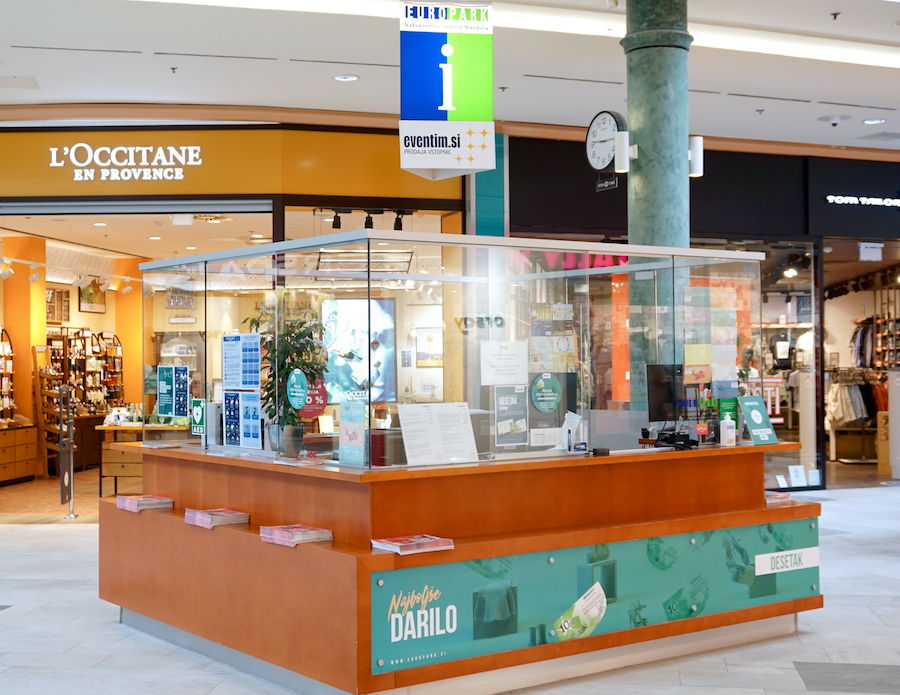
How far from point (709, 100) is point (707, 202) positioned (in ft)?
5.40

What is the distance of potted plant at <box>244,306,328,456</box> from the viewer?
4.39 metres

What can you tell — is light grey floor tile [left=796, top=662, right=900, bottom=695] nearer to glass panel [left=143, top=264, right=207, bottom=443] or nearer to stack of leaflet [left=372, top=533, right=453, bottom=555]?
stack of leaflet [left=372, top=533, right=453, bottom=555]

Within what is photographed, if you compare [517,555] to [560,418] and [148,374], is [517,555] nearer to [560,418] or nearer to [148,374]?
[560,418]

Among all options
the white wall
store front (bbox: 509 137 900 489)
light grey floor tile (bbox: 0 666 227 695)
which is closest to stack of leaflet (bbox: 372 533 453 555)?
light grey floor tile (bbox: 0 666 227 695)

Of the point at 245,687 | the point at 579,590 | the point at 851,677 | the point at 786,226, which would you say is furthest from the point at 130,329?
the point at 851,677

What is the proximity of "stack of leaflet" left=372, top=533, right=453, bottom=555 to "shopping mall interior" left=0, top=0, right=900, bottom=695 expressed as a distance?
19 mm

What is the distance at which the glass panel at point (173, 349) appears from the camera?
203 inches

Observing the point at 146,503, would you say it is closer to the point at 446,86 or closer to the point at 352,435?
the point at 352,435

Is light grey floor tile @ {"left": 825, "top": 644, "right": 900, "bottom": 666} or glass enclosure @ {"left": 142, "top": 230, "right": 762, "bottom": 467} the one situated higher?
glass enclosure @ {"left": 142, "top": 230, "right": 762, "bottom": 467}

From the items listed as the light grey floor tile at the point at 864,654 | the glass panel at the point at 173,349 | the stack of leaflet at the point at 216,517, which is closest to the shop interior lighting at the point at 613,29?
the glass panel at the point at 173,349

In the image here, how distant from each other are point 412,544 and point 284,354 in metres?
1.23

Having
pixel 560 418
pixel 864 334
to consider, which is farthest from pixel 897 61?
pixel 864 334

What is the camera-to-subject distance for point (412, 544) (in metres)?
3.82

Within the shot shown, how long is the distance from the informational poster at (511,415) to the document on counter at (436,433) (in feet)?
Answer: 0.62
